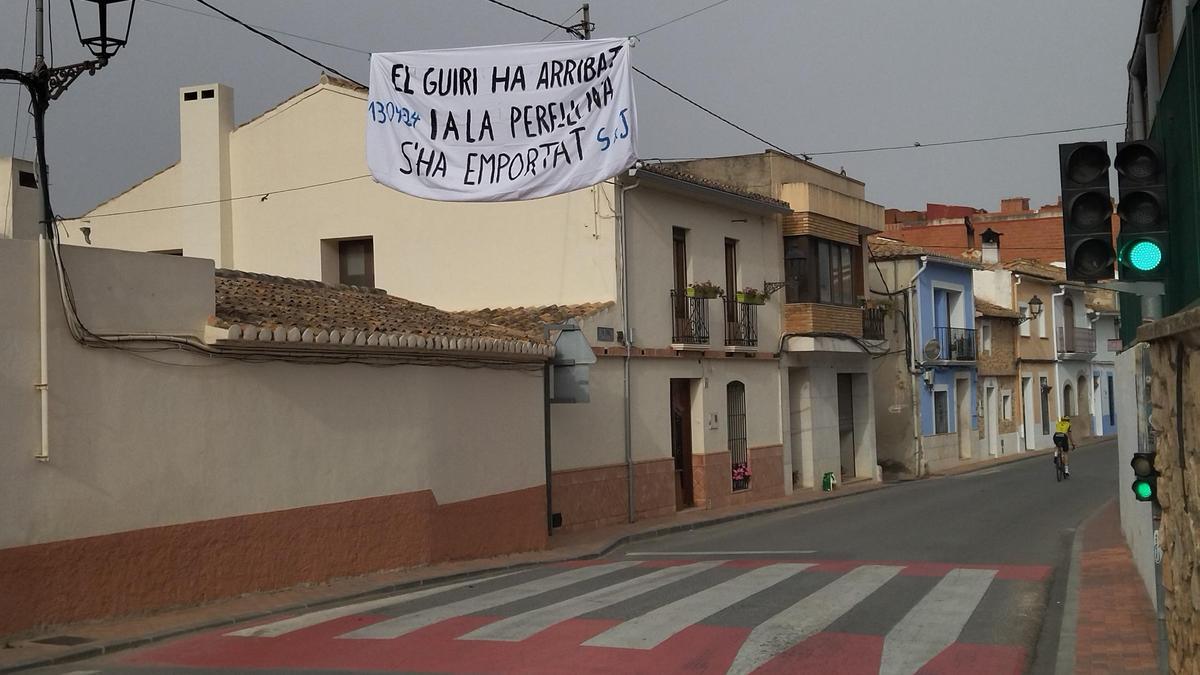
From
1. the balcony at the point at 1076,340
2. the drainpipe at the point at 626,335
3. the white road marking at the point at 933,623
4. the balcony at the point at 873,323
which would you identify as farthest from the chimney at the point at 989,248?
the white road marking at the point at 933,623

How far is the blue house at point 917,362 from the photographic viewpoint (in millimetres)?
37219

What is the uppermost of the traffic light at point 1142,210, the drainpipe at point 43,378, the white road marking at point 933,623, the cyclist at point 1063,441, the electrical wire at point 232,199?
the electrical wire at point 232,199

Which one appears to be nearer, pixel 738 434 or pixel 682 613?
pixel 682 613

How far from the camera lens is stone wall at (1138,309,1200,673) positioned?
6.58 metres

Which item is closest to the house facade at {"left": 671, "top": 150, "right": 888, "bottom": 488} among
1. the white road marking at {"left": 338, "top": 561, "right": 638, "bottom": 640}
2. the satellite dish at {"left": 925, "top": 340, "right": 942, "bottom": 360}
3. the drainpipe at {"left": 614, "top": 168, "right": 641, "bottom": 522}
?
the satellite dish at {"left": 925, "top": 340, "right": 942, "bottom": 360}

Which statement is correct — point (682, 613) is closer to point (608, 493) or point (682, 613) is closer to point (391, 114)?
point (391, 114)

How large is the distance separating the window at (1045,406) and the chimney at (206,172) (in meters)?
35.1

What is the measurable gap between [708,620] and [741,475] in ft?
54.9

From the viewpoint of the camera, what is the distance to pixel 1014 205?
209 feet

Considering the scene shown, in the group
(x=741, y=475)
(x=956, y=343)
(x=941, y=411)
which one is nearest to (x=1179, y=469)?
(x=741, y=475)

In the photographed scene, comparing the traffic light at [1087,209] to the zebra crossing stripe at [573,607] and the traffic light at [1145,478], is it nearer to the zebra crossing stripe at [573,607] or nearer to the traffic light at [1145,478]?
the traffic light at [1145,478]

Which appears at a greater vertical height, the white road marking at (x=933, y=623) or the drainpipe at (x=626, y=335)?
the drainpipe at (x=626, y=335)

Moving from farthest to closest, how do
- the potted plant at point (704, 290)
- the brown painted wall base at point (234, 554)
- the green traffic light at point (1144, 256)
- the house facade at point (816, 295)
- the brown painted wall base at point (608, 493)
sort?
the house facade at point (816, 295)
the potted plant at point (704, 290)
the brown painted wall base at point (608, 493)
the brown painted wall base at point (234, 554)
the green traffic light at point (1144, 256)

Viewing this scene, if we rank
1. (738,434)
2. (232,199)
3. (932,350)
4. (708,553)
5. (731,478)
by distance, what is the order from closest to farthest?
(708,553) → (232,199) → (731,478) → (738,434) → (932,350)
